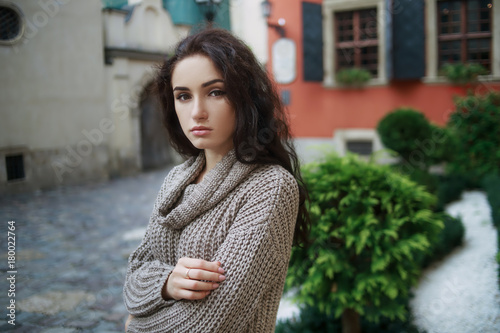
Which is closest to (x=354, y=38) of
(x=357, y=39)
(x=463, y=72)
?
(x=357, y=39)

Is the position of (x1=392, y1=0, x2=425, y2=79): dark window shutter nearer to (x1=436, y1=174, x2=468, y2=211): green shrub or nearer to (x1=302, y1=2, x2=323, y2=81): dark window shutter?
(x1=302, y1=2, x2=323, y2=81): dark window shutter

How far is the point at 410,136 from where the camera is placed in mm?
6059

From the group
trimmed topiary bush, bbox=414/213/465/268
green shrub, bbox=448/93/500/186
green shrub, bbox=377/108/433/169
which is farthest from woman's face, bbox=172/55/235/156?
green shrub, bbox=448/93/500/186

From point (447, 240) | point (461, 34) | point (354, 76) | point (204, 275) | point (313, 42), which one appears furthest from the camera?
point (313, 42)

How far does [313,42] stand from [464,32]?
8.54 feet

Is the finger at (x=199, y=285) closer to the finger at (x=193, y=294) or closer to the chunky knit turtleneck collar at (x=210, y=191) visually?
the finger at (x=193, y=294)

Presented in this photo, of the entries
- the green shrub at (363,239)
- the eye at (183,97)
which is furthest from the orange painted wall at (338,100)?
the eye at (183,97)

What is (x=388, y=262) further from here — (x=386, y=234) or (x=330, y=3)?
(x=330, y=3)

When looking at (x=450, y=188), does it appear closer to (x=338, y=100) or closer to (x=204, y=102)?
(x=338, y=100)

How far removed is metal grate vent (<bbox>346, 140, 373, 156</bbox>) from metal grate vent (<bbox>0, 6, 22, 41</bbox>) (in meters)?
6.33

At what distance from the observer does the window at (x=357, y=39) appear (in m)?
7.85

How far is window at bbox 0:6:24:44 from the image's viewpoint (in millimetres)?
2965

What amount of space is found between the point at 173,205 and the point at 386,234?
4.68 feet

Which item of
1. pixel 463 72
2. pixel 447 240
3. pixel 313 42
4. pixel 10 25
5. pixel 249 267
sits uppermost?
pixel 313 42
